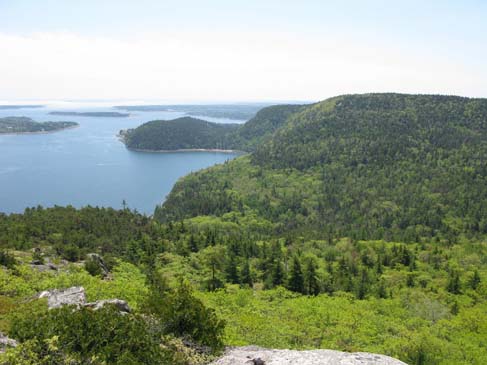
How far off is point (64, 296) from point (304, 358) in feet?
71.4

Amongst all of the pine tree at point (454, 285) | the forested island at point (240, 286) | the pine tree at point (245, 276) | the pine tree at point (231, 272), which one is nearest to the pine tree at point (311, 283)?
the forested island at point (240, 286)

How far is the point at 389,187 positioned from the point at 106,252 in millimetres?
152745

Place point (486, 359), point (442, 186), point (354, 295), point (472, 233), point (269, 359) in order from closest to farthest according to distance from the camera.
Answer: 1. point (269, 359)
2. point (486, 359)
3. point (354, 295)
4. point (472, 233)
5. point (442, 186)

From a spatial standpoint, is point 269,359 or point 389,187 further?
point 389,187

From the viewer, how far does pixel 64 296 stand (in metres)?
33.8

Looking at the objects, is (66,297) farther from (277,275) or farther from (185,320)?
(277,275)

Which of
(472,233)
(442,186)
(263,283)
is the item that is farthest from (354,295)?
(442,186)

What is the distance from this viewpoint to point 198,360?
26.3m

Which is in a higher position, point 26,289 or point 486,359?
point 26,289

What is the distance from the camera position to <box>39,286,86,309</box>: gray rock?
3231 cm

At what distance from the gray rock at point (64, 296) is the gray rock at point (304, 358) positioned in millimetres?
13918

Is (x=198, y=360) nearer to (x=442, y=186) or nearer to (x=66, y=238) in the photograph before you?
(x=66, y=238)

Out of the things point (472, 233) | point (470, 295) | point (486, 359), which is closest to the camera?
point (486, 359)

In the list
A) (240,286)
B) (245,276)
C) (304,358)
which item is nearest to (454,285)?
(245,276)
